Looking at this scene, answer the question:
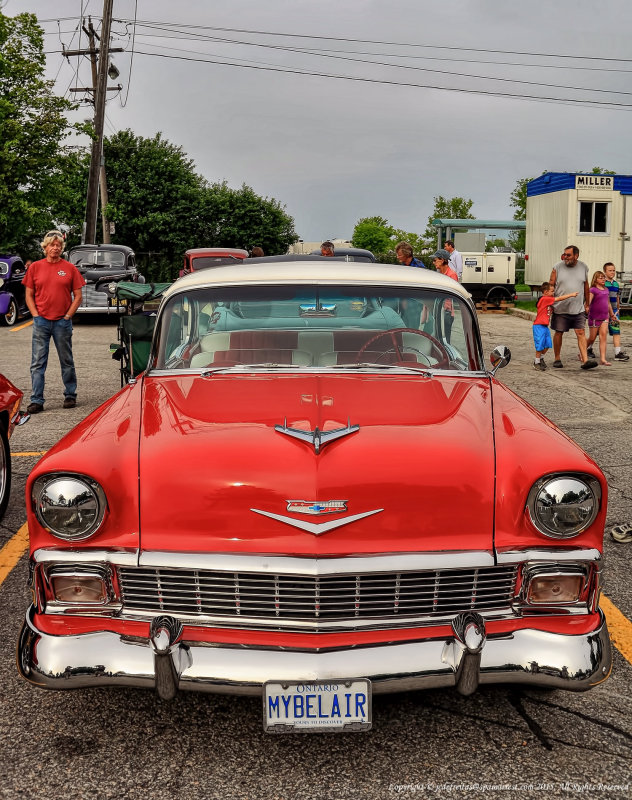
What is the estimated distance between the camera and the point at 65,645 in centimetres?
283

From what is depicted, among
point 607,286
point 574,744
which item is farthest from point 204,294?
point 607,286

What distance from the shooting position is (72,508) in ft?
9.43

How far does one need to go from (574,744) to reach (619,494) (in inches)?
128

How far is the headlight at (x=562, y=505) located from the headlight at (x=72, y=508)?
4.58ft

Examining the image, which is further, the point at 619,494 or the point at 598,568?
the point at 619,494

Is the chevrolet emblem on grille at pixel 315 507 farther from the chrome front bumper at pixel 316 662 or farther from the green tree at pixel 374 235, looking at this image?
the green tree at pixel 374 235

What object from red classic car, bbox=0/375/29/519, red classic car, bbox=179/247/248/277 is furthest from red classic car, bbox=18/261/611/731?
red classic car, bbox=179/247/248/277

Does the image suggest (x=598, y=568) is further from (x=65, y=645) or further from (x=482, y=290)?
(x=482, y=290)

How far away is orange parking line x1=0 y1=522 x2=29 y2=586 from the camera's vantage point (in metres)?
4.57

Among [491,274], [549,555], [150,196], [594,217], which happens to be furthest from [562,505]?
[150,196]

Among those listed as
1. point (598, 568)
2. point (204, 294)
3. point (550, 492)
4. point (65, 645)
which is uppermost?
point (204, 294)

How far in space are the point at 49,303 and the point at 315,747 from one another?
7136 mm

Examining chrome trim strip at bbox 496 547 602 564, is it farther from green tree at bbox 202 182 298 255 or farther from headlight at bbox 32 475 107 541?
green tree at bbox 202 182 298 255

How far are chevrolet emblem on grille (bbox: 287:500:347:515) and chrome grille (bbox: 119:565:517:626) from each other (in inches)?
7.8
